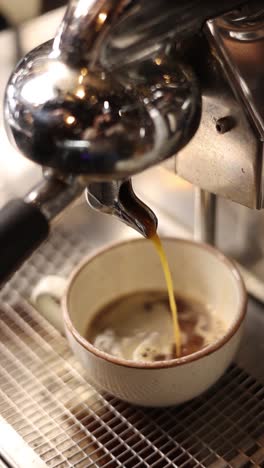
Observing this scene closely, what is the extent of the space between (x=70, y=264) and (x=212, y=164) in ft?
0.70

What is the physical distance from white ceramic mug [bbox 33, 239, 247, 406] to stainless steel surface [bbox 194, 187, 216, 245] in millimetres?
36

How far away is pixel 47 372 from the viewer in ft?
1.64

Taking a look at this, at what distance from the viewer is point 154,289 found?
56 centimetres

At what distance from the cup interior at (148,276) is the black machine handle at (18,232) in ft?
0.58

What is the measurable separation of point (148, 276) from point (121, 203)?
203 millimetres

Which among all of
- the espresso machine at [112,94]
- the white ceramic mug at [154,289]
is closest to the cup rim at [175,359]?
the white ceramic mug at [154,289]

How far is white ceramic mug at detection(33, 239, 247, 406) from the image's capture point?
1.42 feet

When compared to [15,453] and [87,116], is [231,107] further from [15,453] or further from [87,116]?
[15,453]

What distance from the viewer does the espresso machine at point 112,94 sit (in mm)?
307

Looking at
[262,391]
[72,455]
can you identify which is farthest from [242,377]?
[72,455]

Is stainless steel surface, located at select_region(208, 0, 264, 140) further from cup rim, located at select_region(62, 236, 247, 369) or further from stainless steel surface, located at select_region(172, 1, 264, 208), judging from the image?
cup rim, located at select_region(62, 236, 247, 369)

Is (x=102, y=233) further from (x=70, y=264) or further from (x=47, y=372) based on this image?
(x=47, y=372)

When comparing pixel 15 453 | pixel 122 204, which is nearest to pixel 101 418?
pixel 15 453

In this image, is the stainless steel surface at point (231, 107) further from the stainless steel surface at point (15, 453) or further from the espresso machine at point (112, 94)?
the stainless steel surface at point (15, 453)
